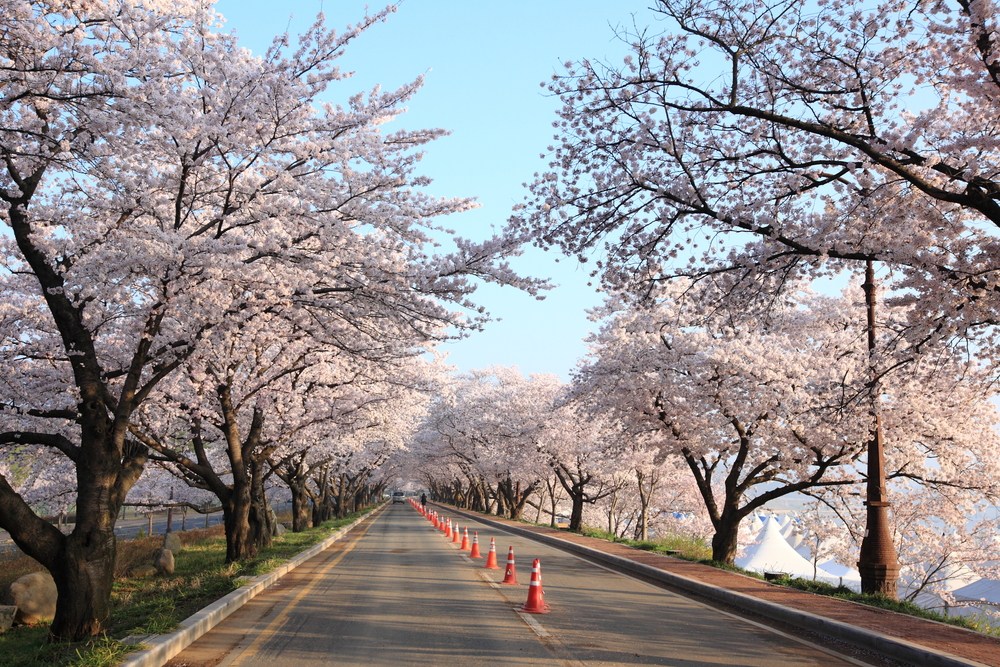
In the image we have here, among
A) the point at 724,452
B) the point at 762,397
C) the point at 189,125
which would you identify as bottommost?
the point at 724,452

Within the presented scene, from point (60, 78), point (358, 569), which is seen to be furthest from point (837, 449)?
point (60, 78)

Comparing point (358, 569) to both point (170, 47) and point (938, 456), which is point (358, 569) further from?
point (938, 456)

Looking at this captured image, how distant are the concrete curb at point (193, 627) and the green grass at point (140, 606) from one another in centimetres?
17

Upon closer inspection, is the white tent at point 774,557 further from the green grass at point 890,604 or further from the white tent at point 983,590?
the green grass at point 890,604

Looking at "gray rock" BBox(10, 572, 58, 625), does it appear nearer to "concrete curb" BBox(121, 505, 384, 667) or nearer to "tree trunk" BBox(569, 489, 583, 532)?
"concrete curb" BBox(121, 505, 384, 667)

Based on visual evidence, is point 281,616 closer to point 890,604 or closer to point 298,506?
point 890,604

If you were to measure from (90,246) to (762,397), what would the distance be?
53.5ft

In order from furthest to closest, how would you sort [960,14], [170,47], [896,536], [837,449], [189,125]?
[896,536] < [837,449] < [170,47] < [189,125] < [960,14]

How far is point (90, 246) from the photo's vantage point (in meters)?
10.1

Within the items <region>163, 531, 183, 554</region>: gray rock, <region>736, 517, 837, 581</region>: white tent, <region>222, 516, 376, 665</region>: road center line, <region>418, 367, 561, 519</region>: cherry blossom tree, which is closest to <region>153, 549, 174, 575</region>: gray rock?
<region>222, 516, 376, 665</region>: road center line

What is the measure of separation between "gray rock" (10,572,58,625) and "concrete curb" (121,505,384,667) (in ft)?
10.6

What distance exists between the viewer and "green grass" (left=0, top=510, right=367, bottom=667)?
695 centimetres

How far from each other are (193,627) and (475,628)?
3.36 meters

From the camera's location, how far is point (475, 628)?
9.37m
